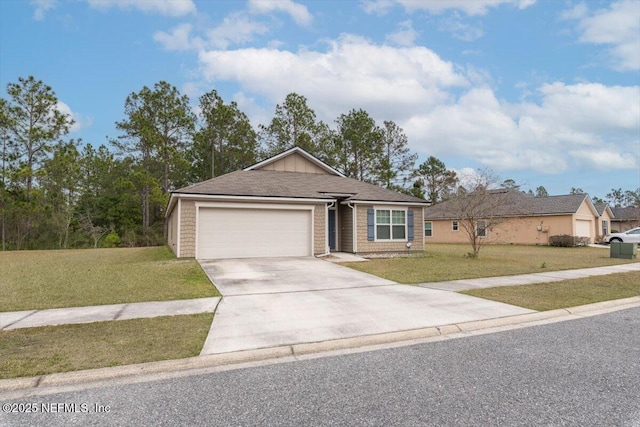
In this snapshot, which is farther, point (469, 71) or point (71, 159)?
point (71, 159)

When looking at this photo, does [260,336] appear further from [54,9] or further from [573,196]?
[573,196]

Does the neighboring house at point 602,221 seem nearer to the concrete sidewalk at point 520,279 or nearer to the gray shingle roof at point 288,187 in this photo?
the concrete sidewalk at point 520,279

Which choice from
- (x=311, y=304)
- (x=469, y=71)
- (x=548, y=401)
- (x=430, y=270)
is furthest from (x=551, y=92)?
(x=548, y=401)

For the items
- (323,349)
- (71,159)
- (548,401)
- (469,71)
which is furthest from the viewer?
(71,159)

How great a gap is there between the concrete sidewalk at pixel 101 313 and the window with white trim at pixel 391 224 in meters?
11.5

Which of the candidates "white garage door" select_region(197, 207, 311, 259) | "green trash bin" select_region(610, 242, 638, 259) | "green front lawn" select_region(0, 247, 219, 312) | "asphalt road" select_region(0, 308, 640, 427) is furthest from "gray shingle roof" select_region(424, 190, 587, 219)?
"asphalt road" select_region(0, 308, 640, 427)

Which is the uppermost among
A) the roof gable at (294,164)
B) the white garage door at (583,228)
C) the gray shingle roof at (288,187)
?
the roof gable at (294,164)

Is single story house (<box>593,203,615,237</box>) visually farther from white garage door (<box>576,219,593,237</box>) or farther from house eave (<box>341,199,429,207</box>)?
house eave (<box>341,199,429,207</box>)

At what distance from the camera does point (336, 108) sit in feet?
122

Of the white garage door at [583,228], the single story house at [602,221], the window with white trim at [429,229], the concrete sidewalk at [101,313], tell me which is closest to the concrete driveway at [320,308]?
the concrete sidewalk at [101,313]

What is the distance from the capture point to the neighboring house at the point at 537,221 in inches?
1113

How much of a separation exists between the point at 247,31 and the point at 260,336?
1313 centimetres

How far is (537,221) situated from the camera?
2988 centimetres

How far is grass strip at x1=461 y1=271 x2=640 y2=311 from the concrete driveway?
0.65 metres
